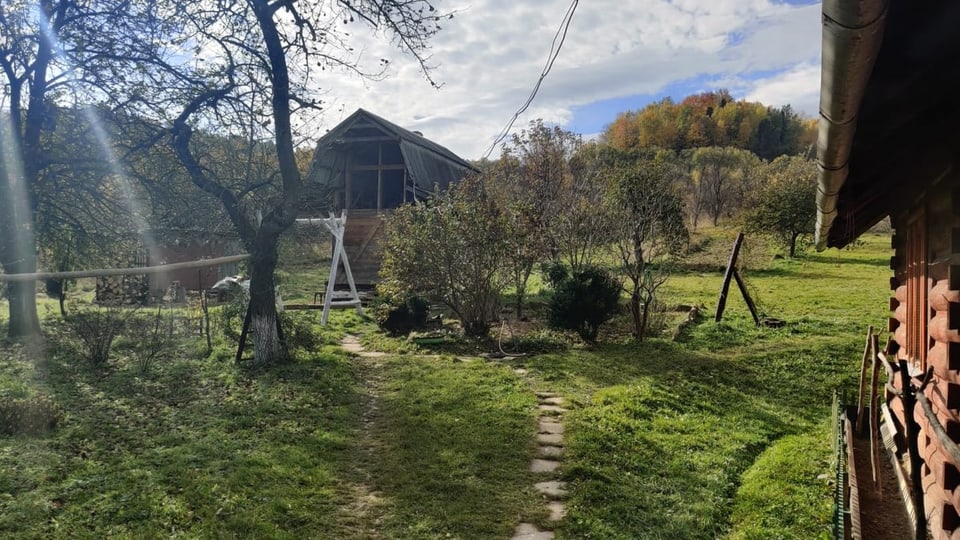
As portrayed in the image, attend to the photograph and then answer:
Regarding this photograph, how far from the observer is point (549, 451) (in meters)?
5.58

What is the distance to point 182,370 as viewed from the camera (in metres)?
8.40

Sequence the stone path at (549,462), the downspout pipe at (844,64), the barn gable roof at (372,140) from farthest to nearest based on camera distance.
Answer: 1. the barn gable roof at (372,140)
2. the stone path at (549,462)
3. the downspout pipe at (844,64)

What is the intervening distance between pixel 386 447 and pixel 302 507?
4.95 feet

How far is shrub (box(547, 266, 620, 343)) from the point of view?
35.6 ft

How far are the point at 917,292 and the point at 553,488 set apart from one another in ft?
10.0

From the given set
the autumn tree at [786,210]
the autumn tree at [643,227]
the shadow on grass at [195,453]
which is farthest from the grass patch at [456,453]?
the autumn tree at [786,210]

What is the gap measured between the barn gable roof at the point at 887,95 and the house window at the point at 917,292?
442 millimetres

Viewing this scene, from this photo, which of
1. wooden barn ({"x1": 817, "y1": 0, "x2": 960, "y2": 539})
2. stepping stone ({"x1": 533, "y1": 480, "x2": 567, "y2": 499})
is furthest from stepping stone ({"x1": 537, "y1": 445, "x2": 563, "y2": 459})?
wooden barn ({"x1": 817, "y1": 0, "x2": 960, "y2": 539})

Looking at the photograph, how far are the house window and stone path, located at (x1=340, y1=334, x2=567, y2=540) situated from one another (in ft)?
8.72

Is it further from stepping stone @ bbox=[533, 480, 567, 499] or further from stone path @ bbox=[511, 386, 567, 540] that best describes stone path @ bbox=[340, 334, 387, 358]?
stepping stone @ bbox=[533, 480, 567, 499]

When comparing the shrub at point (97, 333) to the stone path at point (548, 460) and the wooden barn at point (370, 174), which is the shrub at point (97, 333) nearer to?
the stone path at point (548, 460)

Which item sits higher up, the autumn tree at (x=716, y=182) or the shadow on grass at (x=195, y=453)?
the autumn tree at (x=716, y=182)

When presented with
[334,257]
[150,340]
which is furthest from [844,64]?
[334,257]

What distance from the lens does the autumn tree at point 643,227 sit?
11195 mm
